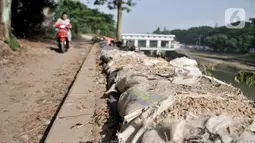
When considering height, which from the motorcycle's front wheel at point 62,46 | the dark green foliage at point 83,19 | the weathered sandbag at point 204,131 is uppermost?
the dark green foliage at point 83,19

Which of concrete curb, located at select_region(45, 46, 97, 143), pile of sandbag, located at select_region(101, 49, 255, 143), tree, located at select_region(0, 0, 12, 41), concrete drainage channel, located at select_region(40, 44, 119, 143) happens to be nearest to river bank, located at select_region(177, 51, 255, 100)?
pile of sandbag, located at select_region(101, 49, 255, 143)

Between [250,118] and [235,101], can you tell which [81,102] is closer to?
[235,101]

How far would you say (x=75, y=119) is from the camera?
210 cm

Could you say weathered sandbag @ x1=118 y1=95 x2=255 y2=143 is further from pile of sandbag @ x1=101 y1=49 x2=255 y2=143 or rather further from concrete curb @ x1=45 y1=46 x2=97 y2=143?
concrete curb @ x1=45 y1=46 x2=97 y2=143

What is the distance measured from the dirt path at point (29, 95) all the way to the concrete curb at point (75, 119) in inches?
8.4

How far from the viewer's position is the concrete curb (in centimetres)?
178

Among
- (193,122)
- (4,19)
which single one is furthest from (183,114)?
(4,19)

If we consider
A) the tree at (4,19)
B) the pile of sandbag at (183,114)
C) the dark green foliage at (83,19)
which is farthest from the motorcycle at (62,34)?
the dark green foliage at (83,19)

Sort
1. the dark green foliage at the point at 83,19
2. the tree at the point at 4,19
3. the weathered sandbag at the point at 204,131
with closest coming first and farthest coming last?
the weathered sandbag at the point at 204,131
the tree at the point at 4,19
the dark green foliage at the point at 83,19

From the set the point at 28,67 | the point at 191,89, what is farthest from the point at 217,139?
the point at 28,67

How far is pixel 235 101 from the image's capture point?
1.74m

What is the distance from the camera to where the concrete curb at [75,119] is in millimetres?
1781

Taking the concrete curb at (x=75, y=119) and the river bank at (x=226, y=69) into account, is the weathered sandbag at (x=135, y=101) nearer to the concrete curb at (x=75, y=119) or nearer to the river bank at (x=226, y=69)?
the concrete curb at (x=75, y=119)

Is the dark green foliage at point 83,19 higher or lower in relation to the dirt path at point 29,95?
higher
